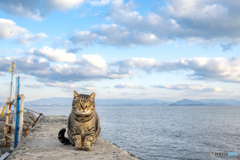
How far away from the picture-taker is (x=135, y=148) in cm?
2531

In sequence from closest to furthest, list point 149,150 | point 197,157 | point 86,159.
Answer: point 86,159, point 197,157, point 149,150

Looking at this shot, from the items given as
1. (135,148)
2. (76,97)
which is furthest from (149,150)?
(76,97)

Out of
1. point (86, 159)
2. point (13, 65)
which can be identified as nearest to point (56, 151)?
point (86, 159)

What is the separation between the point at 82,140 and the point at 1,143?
9542 millimetres

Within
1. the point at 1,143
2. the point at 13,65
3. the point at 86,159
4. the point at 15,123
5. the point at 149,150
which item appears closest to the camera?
the point at 86,159

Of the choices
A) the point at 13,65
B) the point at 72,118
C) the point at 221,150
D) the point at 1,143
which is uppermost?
the point at 13,65

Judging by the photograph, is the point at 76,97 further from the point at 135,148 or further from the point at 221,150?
the point at 221,150

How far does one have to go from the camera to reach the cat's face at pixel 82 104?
20.9 ft

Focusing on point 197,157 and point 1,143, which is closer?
point 1,143

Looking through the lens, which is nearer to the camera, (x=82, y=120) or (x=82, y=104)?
(x=82, y=104)

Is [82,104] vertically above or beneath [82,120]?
above

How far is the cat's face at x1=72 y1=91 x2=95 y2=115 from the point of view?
6.36 m

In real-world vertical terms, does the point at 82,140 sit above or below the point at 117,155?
above

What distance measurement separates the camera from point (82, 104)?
6344mm
